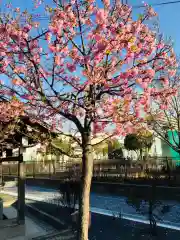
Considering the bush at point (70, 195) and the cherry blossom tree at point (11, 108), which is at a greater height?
the cherry blossom tree at point (11, 108)

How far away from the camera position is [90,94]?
12.8 ft

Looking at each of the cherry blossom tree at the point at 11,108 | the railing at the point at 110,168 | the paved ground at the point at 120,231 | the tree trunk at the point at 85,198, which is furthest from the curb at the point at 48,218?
the railing at the point at 110,168

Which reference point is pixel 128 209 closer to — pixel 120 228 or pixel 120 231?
pixel 120 228

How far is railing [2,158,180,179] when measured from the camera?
42.6 feet

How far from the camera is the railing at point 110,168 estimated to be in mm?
12977

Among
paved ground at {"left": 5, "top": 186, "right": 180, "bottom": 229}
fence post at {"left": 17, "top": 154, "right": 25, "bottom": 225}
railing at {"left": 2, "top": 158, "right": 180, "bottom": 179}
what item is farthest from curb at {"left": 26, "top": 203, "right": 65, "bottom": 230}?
railing at {"left": 2, "top": 158, "right": 180, "bottom": 179}

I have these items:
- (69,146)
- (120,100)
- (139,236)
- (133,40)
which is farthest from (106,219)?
(133,40)

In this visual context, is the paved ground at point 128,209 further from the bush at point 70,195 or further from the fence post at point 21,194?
the fence post at point 21,194

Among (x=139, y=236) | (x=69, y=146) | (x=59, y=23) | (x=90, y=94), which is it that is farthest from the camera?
(x=139, y=236)

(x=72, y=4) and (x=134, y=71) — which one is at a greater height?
(x=72, y=4)

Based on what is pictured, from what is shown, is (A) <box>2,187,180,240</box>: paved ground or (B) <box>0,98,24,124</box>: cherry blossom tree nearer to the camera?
(B) <box>0,98,24,124</box>: cherry blossom tree

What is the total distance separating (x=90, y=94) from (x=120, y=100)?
45cm

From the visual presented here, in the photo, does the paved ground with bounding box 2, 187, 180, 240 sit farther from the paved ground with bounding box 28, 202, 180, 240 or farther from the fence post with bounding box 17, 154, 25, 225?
the fence post with bounding box 17, 154, 25, 225

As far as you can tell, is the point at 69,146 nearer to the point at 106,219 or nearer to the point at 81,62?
the point at 81,62
